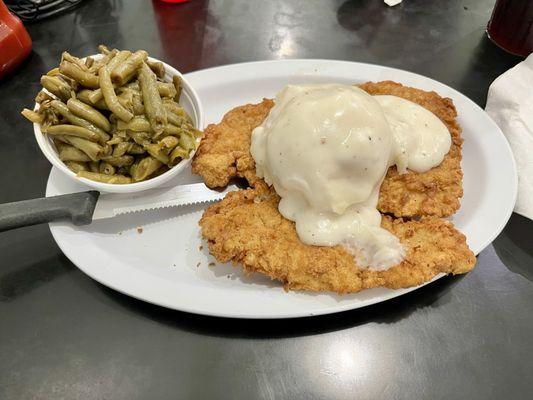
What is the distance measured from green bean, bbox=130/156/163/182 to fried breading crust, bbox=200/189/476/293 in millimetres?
369

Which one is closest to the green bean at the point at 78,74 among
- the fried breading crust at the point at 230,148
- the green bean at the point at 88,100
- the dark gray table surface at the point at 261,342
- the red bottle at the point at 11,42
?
the green bean at the point at 88,100

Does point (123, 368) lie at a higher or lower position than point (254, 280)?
lower

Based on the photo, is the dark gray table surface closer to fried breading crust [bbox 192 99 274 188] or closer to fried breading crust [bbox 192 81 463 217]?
fried breading crust [bbox 192 81 463 217]

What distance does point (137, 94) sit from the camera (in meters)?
2.22

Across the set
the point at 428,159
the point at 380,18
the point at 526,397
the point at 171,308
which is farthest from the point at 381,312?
the point at 380,18

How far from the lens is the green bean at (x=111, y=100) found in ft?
6.84

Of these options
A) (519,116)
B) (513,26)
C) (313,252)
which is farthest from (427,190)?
(513,26)

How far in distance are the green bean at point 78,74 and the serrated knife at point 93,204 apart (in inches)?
22.1

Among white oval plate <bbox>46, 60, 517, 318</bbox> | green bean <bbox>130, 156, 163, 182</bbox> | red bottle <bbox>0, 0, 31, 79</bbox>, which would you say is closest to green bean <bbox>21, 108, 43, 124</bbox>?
white oval plate <bbox>46, 60, 517, 318</bbox>

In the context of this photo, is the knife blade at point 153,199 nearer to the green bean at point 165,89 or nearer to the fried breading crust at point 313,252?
the fried breading crust at point 313,252

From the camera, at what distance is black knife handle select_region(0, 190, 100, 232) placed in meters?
2.02

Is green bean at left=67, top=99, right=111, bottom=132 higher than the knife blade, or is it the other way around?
green bean at left=67, top=99, right=111, bottom=132

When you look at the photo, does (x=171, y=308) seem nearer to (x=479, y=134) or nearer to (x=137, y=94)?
(x=137, y=94)

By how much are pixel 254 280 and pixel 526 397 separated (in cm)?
131
